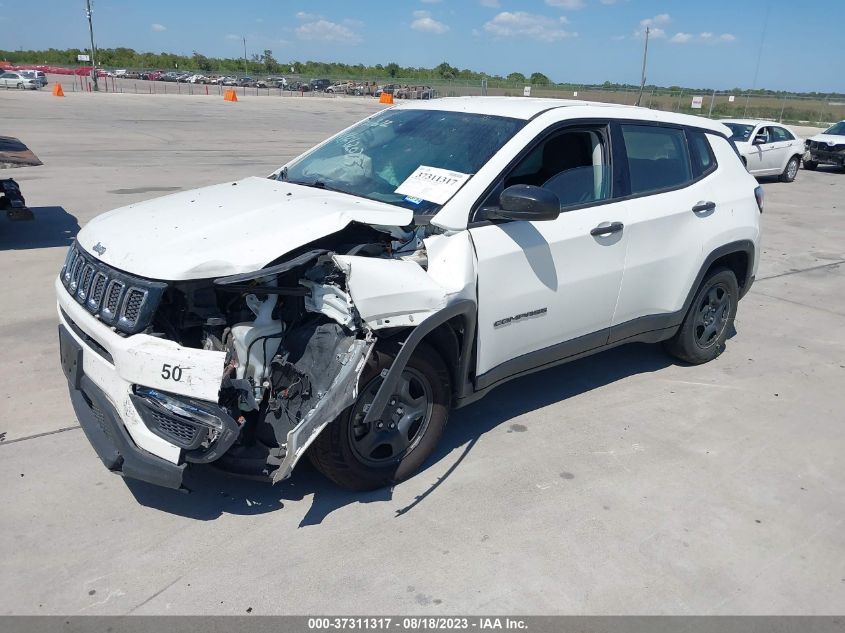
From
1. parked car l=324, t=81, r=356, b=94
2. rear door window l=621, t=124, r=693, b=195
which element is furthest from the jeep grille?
parked car l=324, t=81, r=356, b=94

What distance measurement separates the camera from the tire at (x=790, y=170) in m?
18.5

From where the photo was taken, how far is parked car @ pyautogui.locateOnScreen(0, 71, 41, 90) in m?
46.8

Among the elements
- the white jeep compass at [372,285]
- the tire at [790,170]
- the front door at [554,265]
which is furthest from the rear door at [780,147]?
the front door at [554,265]

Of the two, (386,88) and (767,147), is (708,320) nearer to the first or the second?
(767,147)

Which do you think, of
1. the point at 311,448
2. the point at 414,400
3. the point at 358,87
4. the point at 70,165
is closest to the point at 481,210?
the point at 414,400

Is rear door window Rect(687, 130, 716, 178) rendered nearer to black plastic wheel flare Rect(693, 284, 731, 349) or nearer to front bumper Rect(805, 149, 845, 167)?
black plastic wheel flare Rect(693, 284, 731, 349)

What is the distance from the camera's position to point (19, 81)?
4678 centimetres

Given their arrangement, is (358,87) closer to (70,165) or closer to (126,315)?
(70,165)

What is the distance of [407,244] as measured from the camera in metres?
3.73

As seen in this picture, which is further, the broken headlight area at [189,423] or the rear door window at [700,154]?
the rear door window at [700,154]

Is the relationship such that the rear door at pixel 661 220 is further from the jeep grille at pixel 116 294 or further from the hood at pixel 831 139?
the hood at pixel 831 139

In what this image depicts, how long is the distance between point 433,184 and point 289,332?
3.98 feet

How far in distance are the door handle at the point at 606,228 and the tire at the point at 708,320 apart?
50.6 inches
